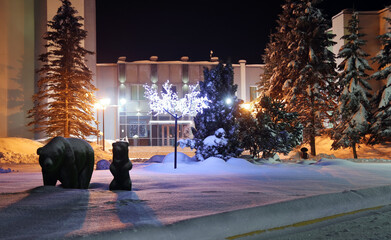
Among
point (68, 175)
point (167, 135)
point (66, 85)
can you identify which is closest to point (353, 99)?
point (66, 85)

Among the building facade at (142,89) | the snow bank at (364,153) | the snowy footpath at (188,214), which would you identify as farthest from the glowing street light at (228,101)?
the building facade at (142,89)

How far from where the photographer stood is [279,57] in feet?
119

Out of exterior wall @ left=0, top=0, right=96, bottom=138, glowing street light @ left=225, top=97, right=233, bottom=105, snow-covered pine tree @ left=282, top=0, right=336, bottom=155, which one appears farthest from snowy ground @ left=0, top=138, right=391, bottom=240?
exterior wall @ left=0, top=0, right=96, bottom=138

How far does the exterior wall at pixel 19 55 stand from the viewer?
32.3 m

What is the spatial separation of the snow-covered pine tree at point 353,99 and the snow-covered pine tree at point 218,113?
1259 cm

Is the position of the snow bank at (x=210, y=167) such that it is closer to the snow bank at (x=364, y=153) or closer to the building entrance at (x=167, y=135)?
the snow bank at (x=364, y=153)

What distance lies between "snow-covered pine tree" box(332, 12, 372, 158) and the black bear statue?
22740 mm

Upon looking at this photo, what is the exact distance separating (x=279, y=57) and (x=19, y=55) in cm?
2346

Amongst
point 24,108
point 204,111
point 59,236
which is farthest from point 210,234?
point 24,108

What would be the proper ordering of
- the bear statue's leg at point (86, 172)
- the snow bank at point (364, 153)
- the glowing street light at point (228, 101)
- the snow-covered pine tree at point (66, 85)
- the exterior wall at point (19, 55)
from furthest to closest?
the exterior wall at point (19, 55), the snow-covered pine tree at point (66, 85), the snow bank at point (364, 153), the glowing street light at point (228, 101), the bear statue's leg at point (86, 172)

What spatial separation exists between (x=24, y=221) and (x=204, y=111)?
13566 millimetres

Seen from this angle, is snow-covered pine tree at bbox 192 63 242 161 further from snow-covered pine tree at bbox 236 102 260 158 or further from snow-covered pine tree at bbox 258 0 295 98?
snow-covered pine tree at bbox 258 0 295 98

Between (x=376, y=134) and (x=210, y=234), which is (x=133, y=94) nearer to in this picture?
(x=376, y=134)

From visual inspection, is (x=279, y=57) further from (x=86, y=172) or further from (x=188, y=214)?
(x=188, y=214)
